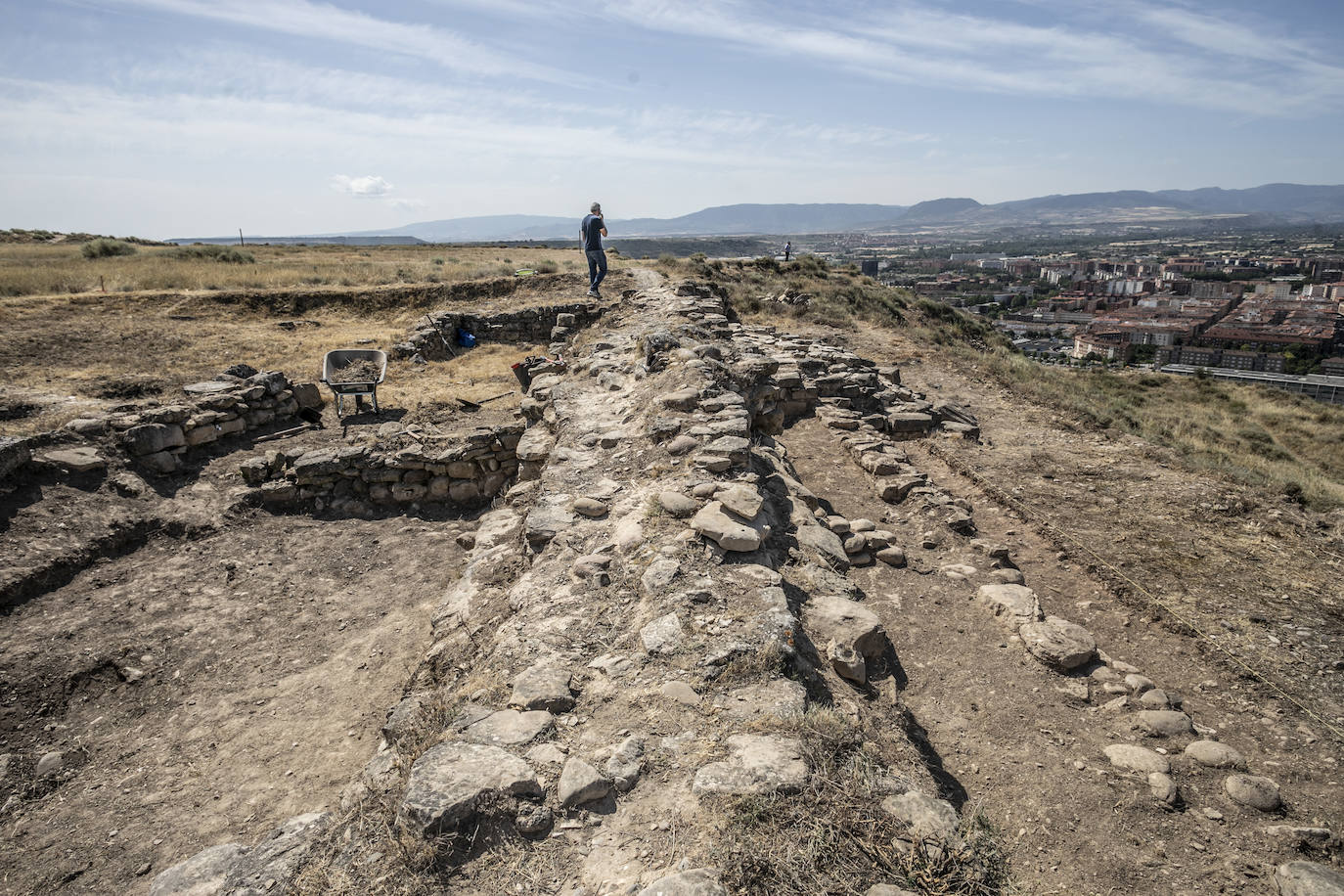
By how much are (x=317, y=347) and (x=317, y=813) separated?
14.8 meters

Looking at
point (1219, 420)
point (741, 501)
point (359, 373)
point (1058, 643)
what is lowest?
point (1219, 420)

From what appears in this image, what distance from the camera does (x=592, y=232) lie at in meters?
15.8

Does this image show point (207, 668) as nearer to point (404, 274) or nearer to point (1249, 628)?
point (1249, 628)

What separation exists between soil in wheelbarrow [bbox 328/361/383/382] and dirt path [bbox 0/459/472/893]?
13.4 feet

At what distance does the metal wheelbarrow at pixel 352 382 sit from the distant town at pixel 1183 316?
2686cm

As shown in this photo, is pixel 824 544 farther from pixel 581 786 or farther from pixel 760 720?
pixel 581 786

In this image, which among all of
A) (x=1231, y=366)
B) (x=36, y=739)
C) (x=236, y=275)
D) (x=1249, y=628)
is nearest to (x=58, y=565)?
(x=36, y=739)

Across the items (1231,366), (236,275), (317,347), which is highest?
(236,275)

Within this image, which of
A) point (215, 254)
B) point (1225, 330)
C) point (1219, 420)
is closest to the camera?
point (1219, 420)

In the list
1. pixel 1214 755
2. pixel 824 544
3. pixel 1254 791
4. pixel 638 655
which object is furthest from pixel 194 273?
pixel 1254 791

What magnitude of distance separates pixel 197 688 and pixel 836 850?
18.7 ft

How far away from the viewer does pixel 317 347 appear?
50.9ft

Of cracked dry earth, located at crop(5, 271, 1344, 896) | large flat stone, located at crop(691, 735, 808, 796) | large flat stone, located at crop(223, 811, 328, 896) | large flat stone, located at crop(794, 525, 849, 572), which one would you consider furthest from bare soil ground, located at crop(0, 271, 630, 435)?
large flat stone, located at crop(691, 735, 808, 796)

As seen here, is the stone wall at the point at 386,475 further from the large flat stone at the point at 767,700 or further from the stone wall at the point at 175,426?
the large flat stone at the point at 767,700
